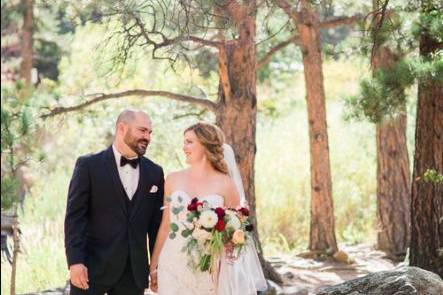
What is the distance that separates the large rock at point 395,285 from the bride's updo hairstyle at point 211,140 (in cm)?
135

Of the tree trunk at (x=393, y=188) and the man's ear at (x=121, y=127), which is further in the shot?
the tree trunk at (x=393, y=188)

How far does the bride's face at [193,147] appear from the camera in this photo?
492cm

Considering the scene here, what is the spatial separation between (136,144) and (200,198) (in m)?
0.43

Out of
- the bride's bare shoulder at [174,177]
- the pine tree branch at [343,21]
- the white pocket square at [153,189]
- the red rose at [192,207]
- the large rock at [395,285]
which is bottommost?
the large rock at [395,285]

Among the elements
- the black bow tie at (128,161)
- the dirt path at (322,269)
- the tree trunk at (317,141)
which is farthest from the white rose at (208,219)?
the tree trunk at (317,141)

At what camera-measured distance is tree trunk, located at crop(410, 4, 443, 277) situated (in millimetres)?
7555

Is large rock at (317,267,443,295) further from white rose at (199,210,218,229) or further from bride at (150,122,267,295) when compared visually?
white rose at (199,210,218,229)

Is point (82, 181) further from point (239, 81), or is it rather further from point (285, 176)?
point (285, 176)

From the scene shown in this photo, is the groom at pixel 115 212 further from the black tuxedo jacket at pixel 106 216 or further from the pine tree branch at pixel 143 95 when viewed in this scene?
the pine tree branch at pixel 143 95

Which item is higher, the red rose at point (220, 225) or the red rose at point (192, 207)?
the red rose at point (192, 207)

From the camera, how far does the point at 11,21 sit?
67.7 ft

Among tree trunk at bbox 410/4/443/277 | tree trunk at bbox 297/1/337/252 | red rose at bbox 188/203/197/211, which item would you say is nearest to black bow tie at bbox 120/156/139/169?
red rose at bbox 188/203/197/211

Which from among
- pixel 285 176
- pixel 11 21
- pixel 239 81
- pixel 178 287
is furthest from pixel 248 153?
pixel 11 21

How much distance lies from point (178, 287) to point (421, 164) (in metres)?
3.37
